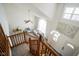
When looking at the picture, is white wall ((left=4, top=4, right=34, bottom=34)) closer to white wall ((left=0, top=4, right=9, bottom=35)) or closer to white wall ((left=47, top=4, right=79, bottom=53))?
white wall ((left=0, top=4, right=9, bottom=35))

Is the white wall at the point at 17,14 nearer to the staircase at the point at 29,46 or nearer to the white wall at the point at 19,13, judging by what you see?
the white wall at the point at 19,13

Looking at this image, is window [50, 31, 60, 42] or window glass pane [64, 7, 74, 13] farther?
window [50, 31, 60, 42]

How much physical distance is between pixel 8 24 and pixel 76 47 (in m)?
0.79

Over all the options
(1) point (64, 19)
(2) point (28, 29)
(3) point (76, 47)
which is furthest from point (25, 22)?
(3) point (76, 47)

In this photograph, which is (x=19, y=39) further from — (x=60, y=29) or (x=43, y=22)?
(x=60, y=29)

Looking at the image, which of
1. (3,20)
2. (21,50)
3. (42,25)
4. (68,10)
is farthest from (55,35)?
(3,20)

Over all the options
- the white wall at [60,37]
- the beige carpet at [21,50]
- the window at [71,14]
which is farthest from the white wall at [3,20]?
the window at [71,14]

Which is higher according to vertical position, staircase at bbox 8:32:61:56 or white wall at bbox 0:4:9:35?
white wall at bbox 0:4:9:35

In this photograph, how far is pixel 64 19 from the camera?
33.8 inches

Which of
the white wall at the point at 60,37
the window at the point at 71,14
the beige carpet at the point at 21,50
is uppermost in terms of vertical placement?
the window at the point at 71,14

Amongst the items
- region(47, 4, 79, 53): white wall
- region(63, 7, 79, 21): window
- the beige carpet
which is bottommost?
the beige carpet

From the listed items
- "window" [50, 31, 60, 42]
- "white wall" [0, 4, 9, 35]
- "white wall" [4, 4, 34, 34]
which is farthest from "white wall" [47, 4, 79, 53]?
"white wall" [0, 4, 9, 35]

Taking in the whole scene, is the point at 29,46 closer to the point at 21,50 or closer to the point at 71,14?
the point at 21,50

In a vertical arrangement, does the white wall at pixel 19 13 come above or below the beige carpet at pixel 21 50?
above
